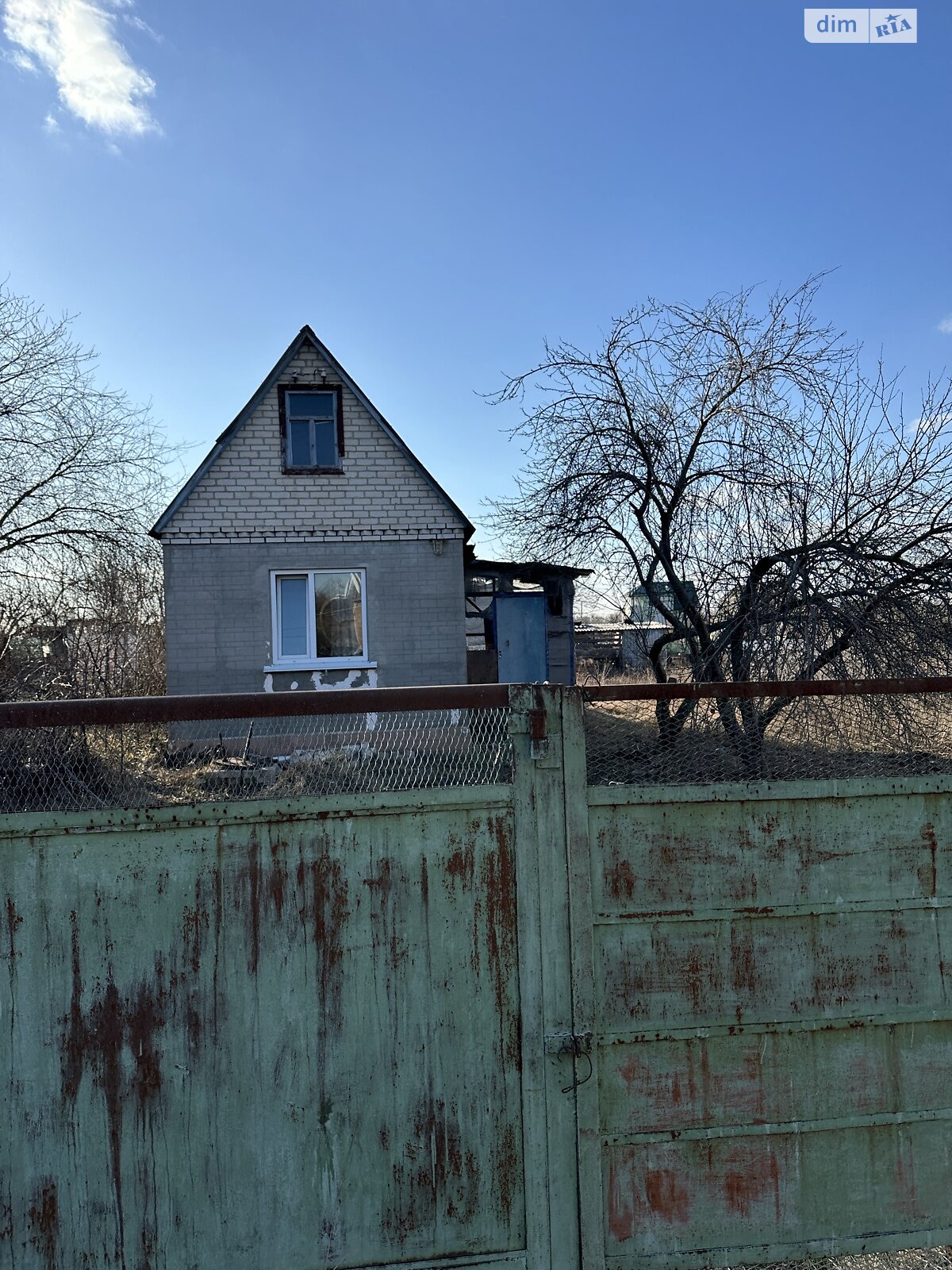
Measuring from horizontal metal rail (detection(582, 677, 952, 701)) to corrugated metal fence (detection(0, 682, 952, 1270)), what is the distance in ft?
0.21

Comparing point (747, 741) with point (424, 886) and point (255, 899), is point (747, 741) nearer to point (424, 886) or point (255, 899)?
point (424, 886)

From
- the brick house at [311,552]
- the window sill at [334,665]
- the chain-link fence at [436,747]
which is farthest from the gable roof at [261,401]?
the chain-link fence at [436,747]

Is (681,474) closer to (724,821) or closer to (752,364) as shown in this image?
(752,364)

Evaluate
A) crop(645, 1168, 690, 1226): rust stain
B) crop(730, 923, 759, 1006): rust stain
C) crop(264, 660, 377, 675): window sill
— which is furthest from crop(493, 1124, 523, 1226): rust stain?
crop(264, 660, 377, 675): window sill

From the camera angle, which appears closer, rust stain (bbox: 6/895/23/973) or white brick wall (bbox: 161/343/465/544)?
rust stain (bbox: 6/895/23/973)

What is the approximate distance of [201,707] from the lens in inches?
89.8

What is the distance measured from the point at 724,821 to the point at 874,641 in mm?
3542

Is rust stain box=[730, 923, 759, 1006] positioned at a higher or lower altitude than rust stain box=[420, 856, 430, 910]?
lower

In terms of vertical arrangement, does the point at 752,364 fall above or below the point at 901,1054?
above

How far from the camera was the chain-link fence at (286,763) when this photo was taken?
238 cm

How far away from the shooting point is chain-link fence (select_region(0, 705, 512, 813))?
7.82 ft

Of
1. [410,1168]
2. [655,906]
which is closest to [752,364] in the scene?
[655,906]

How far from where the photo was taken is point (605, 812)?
255cm

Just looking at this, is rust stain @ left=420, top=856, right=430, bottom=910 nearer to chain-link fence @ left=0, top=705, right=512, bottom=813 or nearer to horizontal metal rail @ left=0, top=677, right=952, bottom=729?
chain-link fence @ left=0, top=705, right=512, bottom=813
